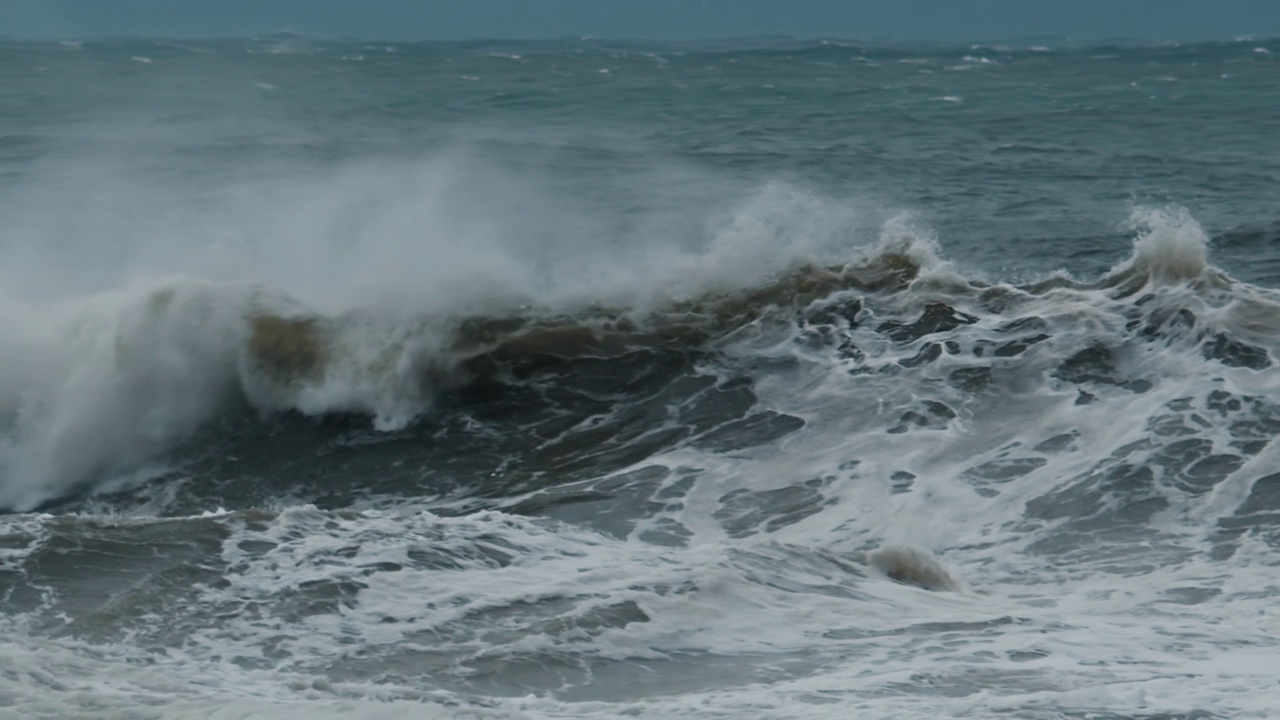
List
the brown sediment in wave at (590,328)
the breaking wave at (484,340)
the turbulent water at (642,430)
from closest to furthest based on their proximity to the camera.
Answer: the turbulent water at (642,430) → the breaking wave at (484,340) → the brown sediment in wave at (590,328)

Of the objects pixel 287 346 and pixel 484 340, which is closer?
pixel 287 346

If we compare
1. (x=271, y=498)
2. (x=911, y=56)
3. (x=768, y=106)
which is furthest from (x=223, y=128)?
(x=911, y=56)

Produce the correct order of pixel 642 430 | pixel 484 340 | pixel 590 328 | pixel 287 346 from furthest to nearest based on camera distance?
pixel 590 328 < pixel 484 340 < pixel 287 346 < pixel 642 430

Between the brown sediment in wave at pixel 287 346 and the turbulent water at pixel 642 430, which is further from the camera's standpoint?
the brown sediment in wave at pixel 287 346

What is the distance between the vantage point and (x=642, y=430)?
31.1ft

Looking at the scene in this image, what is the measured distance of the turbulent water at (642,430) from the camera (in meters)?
5.36

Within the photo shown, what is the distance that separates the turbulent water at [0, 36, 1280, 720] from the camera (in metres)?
5.36

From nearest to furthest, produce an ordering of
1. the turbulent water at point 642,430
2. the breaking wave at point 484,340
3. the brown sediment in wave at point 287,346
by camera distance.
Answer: the turbulent water at point 642,430, the breaking wave at point 484,340, the brown sediment in wave at point 287,346

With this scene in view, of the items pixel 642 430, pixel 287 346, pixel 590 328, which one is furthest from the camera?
pixel 590 328

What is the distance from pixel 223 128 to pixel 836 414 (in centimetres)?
1548

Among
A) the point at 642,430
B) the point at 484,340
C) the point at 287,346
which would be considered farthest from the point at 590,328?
the point at 287,346

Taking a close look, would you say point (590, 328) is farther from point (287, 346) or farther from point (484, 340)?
point (287, 346)

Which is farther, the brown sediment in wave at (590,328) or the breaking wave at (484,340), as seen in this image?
the brown sediment in wave at (590,328)

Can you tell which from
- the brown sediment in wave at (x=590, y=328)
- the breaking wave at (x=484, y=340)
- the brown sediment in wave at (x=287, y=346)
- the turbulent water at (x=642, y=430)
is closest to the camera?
the turbulent water at (x=642, y=430)
